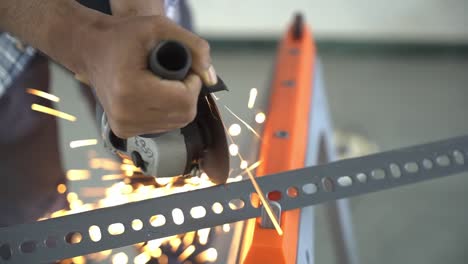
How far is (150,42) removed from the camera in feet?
1.69

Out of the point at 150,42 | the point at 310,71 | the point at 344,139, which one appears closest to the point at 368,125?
the point at 344,139

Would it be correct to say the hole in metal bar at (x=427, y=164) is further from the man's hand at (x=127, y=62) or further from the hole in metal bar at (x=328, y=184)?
the man's hand at (x=127, y=62)

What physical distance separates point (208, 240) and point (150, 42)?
1.16 feet

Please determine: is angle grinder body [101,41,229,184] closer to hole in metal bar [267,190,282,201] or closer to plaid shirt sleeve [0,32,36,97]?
hole in metal bar [267,190,282,201]

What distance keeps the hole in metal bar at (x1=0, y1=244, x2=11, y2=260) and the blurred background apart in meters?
1.16

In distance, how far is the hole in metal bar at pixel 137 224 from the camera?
0.70 meters

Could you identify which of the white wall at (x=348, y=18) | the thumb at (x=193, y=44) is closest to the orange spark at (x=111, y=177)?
the thumb at (x=193, y=44)

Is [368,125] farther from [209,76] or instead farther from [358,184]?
[209,76]

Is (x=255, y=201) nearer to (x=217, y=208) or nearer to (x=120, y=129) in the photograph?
(x=217, y=208)

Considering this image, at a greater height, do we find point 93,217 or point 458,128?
point 93,217

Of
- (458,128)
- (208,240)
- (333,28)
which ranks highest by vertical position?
(208,240)

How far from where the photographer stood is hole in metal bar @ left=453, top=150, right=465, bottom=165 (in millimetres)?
806

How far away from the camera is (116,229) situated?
699 millimetres

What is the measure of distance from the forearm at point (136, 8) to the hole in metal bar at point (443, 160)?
0.41 m
